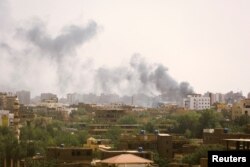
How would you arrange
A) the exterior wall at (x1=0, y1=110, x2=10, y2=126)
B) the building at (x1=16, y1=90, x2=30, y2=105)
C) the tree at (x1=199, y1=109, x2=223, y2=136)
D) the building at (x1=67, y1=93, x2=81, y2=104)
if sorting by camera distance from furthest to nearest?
1. the building at (x1=67, y1=93, x2=81, y2=104)
2. the building at (x1=16, y1=90, x2=30, y2=105)
3. the exterior wall at (x1=0, y1=110, x2=10, y2=126)
4. the tree at (x1=199, y1=109, x2=223, y2=136)

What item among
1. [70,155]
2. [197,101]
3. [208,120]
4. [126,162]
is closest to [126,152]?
[70,155]

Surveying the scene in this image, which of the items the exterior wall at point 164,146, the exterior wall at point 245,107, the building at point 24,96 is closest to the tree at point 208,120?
the exterior wall at point 245,107

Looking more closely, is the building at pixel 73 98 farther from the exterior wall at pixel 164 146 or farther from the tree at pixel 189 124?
the exterior wall at pixel 164 146

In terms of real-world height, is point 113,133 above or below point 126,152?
above

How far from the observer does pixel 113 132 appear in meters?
48.2

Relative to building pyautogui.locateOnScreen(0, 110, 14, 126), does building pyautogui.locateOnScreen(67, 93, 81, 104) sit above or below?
above

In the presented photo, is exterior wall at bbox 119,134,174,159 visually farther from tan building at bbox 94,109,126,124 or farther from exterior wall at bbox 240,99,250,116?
tan building at bbox 94,109,126,124

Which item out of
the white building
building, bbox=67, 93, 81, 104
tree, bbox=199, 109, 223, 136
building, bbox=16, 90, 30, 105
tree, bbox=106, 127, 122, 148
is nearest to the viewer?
tree, bbox=199, 109, 223, 136

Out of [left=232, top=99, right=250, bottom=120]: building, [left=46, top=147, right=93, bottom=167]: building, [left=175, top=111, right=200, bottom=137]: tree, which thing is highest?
[left=232, top=99, right=250, bottom=120]: building

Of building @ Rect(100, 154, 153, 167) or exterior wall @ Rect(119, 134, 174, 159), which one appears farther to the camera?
exterior wall @ Rect(119, 134, 174, 159)

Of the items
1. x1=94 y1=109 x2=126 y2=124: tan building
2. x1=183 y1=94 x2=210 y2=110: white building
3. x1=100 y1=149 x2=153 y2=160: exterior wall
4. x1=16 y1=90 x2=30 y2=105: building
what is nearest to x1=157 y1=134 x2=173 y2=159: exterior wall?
x1=100 y1=149 x2=153 y2=160: exterior wall

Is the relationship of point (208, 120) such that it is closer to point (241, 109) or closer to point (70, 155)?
point (241, 109)

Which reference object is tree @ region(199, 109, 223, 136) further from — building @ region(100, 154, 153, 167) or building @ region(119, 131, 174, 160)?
building @ region(100, 154, 153, 167)

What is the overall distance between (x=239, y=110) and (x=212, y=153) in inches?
1749
